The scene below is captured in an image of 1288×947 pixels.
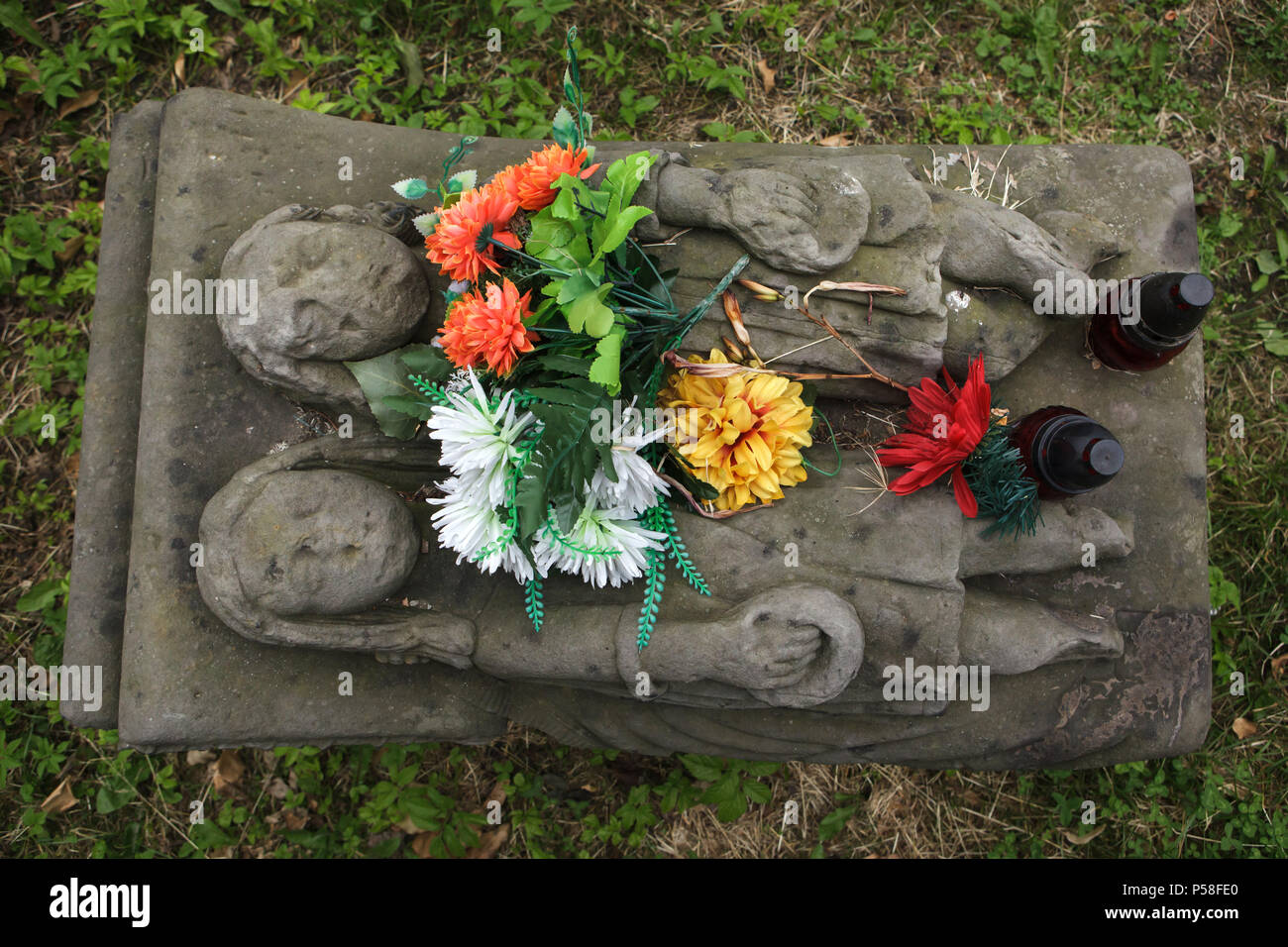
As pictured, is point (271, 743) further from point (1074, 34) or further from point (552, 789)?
point (1074, 34)

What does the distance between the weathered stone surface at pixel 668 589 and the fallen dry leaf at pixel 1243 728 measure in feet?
3.58

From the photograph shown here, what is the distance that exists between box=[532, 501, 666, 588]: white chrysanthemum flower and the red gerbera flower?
0.75 m

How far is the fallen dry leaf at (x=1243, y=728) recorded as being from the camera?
3.66 metres

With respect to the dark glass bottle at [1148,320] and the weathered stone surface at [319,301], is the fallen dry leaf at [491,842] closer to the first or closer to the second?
the weathered stone surface at [319,301]

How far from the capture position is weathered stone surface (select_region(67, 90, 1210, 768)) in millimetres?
2594

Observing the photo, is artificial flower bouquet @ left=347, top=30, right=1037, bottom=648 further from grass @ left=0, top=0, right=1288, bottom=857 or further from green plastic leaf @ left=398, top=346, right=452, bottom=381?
grass @ left=0, top=0, right=1288, bottom=857

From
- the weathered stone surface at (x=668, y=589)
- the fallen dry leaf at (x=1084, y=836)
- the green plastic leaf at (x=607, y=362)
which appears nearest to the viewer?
the green plastic leaf at (x=607, y=362)

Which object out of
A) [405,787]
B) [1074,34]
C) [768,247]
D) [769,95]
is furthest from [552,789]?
[1074,34]

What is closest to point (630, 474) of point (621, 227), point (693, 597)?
point (693, 597)

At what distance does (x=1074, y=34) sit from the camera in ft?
12.9

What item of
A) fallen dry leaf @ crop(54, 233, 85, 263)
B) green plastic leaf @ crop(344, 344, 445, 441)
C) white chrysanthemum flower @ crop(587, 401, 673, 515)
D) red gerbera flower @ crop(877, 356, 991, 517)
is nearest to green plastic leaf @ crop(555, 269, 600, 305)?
white chrysanthemum flower @ crop(587, 401, 673, 515)

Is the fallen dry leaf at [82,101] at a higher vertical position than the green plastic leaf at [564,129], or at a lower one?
higher

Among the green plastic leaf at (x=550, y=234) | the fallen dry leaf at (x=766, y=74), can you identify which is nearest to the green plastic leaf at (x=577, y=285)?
the green plastic leaf at (x=550, y=234)

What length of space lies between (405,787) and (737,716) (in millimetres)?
1663
